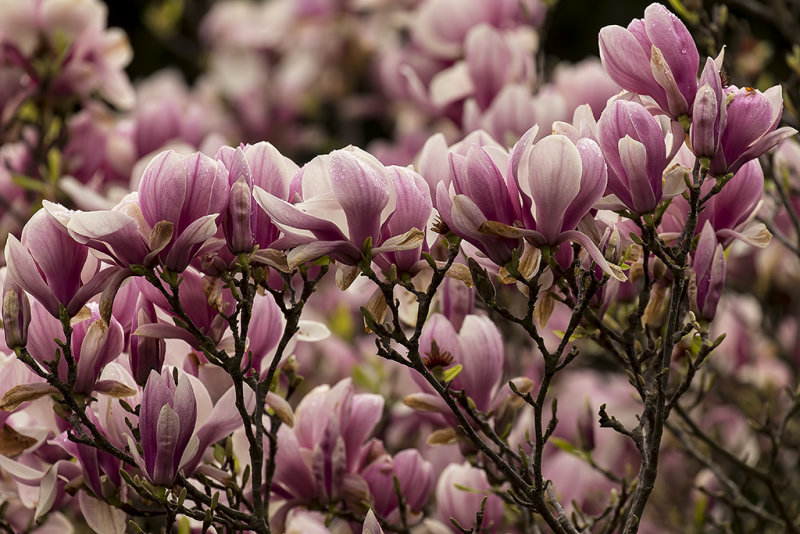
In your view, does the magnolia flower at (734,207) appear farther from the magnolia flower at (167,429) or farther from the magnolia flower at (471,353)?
the magnolia flower at (167,429)

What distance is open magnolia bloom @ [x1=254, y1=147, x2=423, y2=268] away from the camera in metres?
0.92

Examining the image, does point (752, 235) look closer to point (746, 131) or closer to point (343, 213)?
point (746, 131)

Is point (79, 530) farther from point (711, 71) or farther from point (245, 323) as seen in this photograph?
point (711, 71)

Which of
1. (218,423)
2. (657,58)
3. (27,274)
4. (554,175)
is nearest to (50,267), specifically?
(27,274)

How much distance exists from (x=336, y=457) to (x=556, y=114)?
0.85 m

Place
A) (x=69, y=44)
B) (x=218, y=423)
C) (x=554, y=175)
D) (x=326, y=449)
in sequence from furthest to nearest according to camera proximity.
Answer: (x=69, y=44)
(x=326, y=449)
(x=218, y=423)
(x=554, y=175)

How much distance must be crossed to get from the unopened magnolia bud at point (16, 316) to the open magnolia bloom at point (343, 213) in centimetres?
26

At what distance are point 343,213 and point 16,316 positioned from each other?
1.10 feet

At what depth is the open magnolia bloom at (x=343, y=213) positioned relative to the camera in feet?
3.02

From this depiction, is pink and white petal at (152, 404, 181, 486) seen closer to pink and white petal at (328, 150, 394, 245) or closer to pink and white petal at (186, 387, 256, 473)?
pink and white petal at (186, 387, 256, 473)

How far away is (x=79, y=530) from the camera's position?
5.73 feet

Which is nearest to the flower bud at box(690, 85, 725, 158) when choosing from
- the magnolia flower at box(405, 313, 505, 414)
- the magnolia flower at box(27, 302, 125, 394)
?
the magnolia flower at box(405, 313, 505, 414)

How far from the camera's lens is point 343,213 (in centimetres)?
95

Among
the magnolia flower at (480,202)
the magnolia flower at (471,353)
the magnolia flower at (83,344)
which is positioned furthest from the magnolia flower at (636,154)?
the magnolia flower at (83,344)
